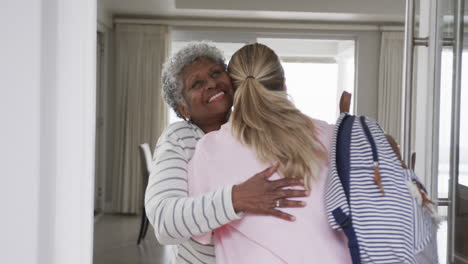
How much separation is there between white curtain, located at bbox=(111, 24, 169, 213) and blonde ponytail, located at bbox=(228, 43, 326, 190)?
627cm

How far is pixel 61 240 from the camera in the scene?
1.57 feet

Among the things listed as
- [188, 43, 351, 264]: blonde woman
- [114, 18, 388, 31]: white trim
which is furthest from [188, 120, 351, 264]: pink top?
[114, 18, 388, 31]: white trim

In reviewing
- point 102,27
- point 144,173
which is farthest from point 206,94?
point 102,27

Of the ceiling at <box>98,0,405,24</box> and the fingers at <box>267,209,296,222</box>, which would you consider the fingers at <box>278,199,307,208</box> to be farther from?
the ceiling at <box>98,0,405,24</box>

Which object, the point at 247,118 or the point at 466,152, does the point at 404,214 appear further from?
the point at 466,152

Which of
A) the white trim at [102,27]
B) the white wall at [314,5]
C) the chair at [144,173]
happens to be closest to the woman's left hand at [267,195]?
the chair at [144,173]

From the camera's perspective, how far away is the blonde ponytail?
3.48 feet

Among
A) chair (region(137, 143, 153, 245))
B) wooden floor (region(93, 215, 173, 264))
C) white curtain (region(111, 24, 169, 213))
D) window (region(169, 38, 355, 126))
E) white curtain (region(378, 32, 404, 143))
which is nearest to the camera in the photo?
wooden floor (region(93, 215, 173, 264))

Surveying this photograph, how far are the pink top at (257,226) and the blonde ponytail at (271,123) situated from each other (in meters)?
0.02

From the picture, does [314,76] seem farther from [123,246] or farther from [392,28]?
[123,246]

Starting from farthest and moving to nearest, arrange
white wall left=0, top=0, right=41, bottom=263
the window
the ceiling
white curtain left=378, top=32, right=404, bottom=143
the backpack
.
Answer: the window < white curtain left=378, top=32, right=404, bottom=143 < the ceiling < the backpack < white wall left=0, top=0, right=41, bottom=263

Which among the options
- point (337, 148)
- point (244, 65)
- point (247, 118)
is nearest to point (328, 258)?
point (337, 148)

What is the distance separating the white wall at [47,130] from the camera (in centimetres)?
43

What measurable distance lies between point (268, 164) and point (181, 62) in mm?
538
